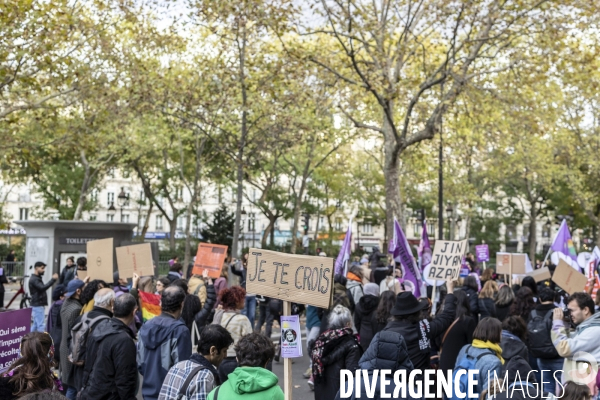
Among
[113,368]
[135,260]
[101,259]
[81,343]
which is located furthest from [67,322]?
[135,260]

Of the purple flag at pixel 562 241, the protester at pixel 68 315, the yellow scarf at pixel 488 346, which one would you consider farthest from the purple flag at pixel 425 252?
the yellow scarf at pixel 488 346

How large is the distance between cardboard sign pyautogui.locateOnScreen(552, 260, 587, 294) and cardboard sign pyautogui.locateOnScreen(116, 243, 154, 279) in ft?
Answer: 20.2

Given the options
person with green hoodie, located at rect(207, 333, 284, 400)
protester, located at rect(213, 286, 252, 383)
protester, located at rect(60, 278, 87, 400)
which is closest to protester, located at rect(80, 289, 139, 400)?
protester, located at rect(213, 286, 252, 383)

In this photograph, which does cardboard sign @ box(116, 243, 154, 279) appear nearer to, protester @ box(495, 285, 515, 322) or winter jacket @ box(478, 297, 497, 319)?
winter jacket @ box(478, 297, 497, 319)

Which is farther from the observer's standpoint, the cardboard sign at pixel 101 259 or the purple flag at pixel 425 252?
the purple flag at pixel 425 252

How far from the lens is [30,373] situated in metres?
4.83

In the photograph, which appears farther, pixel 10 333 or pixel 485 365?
pixel 10 333

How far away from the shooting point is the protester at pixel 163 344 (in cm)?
635

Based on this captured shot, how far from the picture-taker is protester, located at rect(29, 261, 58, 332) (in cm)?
1405

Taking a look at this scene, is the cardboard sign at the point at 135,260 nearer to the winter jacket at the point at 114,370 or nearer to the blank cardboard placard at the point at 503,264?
the winter jacket at the point at 114,370

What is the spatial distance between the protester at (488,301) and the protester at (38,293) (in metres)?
8.05

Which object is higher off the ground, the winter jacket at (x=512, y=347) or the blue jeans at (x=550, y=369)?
the winter jacket at (x=512, y=347)

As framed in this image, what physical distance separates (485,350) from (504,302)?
3754 millimetres

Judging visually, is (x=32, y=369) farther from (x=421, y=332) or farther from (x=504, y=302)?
(x=504, y=302)
